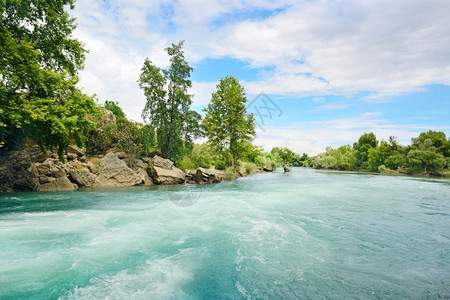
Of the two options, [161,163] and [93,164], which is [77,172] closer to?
[93,164]

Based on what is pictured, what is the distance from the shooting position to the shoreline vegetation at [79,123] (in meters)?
10.2

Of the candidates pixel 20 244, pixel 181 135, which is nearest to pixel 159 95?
pixel 181 135

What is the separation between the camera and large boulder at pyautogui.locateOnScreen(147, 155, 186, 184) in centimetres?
1822

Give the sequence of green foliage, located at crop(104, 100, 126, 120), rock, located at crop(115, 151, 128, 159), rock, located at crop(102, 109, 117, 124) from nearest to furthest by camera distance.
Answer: rock, located at crop(115, 151, 128, 159) → rock, located at crop(102, 109, 117, 124) → green foliage, located at crop(104, 100, 126, 120)

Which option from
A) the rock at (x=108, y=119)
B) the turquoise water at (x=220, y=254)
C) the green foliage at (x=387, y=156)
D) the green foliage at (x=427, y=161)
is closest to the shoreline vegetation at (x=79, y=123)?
the rock at (x=108, y=119)

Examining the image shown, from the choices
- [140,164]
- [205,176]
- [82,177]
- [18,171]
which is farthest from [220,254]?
[140,164]

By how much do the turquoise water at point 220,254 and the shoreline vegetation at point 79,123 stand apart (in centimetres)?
501

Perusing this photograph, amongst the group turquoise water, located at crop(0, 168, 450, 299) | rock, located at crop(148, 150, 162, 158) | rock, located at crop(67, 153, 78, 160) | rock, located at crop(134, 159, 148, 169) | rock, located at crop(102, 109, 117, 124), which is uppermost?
rock, located at crop(102, 109, 117, 124)

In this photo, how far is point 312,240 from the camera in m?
5.65

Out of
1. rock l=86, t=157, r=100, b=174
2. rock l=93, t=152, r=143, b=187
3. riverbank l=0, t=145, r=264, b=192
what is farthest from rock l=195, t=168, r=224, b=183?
rock l=86, t=157, r=100, b=174

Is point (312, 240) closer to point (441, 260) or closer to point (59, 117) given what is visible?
point (441, 260)

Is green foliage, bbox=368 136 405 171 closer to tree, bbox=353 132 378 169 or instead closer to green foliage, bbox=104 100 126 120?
tree, bbox=353 132 378 169

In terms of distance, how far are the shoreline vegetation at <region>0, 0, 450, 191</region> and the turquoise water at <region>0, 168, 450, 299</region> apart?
501cm

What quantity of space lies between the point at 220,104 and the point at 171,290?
2339 centimetres
